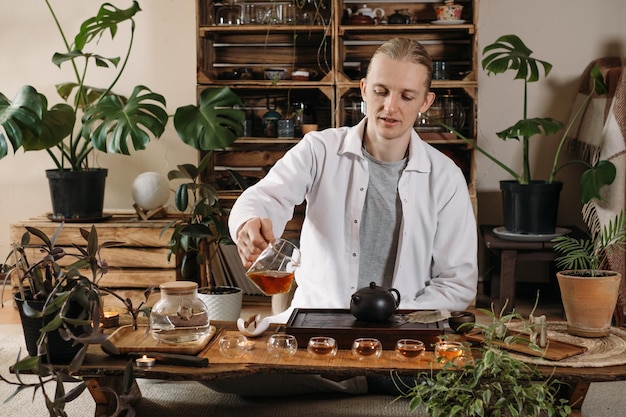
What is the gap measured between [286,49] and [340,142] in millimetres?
2097

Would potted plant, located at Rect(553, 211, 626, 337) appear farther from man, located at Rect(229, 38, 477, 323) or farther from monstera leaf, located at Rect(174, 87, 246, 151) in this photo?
monstera leaf, located at Rect(174, 87, 246, 151)

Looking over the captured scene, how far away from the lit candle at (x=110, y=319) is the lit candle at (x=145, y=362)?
0.34 meters

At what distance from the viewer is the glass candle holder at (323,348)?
7.19ft

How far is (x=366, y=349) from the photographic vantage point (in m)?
2.18

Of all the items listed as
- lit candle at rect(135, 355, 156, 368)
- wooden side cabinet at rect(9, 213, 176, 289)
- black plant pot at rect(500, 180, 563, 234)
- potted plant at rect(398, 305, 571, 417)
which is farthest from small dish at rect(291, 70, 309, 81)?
potted plant at rect(398, 305, 571, 417)

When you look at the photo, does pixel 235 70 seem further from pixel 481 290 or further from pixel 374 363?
pixel 374 363

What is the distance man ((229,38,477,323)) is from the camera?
9.50ft

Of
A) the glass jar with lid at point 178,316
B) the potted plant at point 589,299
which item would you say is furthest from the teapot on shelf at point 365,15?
the glass jar with lid at point 178,316

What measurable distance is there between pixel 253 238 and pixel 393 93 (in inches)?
30.3

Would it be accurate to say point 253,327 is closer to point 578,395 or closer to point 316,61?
point 578,395

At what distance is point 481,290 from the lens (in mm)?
5070

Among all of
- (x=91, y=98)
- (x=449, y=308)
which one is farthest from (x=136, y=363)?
(x=91, y=98)

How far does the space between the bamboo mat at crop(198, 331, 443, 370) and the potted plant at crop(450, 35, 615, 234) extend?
2.33m

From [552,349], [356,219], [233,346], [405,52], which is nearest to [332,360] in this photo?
[233,346]
